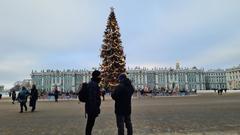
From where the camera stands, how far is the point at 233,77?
186 metres

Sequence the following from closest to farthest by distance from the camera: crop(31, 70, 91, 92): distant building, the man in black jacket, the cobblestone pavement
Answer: the man in black jacket
the cobblestone pavement
crop(31, 70, 91, 92): distant building

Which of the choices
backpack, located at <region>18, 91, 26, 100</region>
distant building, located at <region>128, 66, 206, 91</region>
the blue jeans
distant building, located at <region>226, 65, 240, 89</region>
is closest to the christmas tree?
backpack, located at <region>18, 91, 26, 100</region>

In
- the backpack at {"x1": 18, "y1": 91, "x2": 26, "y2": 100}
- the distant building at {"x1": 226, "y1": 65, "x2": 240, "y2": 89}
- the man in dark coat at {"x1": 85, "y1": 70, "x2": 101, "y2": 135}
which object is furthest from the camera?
the distant building at {"x1": 226, "y1": 65, "x2": 240, "y2": 89}

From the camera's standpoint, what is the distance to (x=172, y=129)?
9625mm

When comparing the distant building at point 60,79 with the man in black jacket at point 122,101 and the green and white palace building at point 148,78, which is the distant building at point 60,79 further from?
the man in black jacket at point 122,101

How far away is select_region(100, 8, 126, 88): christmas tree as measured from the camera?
44938mm

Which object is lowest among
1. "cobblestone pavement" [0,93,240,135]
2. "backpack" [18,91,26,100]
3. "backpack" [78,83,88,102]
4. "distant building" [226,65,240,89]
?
"cobblestone pavement" [0,93,240,135]

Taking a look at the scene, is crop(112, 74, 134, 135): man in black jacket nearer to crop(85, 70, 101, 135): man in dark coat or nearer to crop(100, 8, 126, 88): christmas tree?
crop(85, 70, 101, 135): man in dark coat

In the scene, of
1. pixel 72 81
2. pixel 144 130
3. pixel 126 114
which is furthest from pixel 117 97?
pixel 72 81

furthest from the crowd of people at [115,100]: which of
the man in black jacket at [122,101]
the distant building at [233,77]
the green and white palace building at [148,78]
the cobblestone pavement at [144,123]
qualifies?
the distant building at [233,77]

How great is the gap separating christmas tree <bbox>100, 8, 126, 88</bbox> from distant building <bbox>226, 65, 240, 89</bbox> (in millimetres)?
143987

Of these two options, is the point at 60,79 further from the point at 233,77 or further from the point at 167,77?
the point at 233,77

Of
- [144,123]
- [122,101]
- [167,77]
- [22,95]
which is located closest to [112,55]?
[22,95]

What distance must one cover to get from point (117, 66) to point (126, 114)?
38.0 metres
